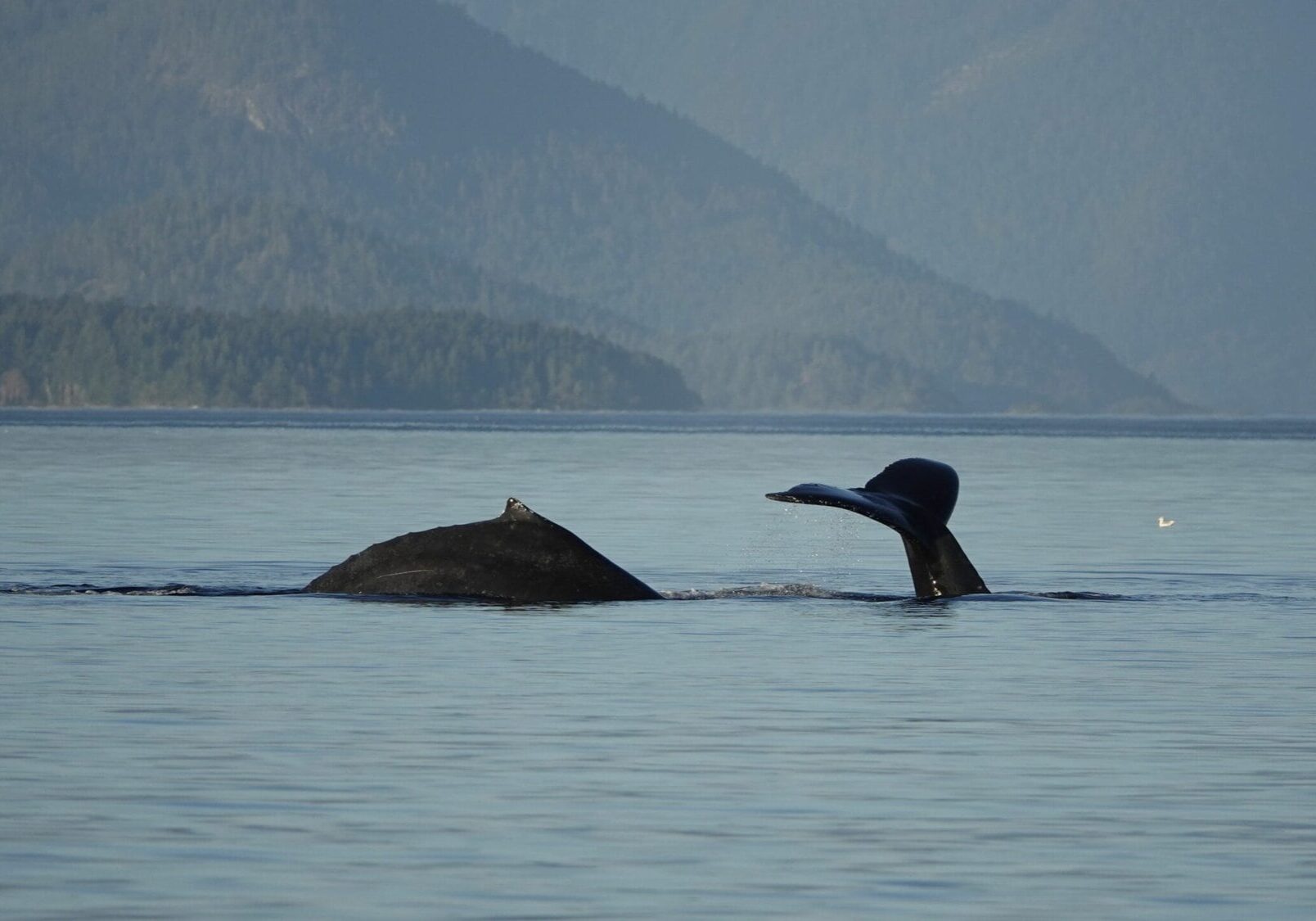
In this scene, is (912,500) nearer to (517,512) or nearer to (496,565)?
(517,512)

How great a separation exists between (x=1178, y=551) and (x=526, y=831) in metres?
34.7

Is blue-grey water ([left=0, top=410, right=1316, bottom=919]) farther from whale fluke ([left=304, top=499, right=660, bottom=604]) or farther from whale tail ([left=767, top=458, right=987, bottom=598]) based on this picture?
whale tail ([left=767, top=458, right=987, bottom=598])

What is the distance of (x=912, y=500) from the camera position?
98.9 ft

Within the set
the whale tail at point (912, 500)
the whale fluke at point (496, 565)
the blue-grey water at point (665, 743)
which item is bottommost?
the blue-grey water at point (665, 743)

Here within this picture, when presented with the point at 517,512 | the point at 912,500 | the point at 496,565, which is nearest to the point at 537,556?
the point at 496,565

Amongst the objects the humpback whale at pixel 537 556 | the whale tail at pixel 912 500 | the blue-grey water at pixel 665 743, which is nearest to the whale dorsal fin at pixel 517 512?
the humpback whale at pixel 537 556

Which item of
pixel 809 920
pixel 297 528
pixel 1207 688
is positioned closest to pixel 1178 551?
pixel 297 528

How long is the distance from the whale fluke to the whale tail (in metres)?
3.10

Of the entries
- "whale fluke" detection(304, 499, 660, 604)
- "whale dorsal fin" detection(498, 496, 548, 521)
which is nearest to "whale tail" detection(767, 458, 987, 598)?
"whale dorsal fin" detection(498, 496, 548, 521)

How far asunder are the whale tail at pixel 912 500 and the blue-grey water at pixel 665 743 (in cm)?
93

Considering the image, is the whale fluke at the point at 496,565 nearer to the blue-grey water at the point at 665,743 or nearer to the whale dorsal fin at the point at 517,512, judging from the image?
the whale dorsal fin at the point at 517,512

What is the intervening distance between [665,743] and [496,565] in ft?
31.9

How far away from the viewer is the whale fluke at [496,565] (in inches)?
1203

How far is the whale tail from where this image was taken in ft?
90.9
